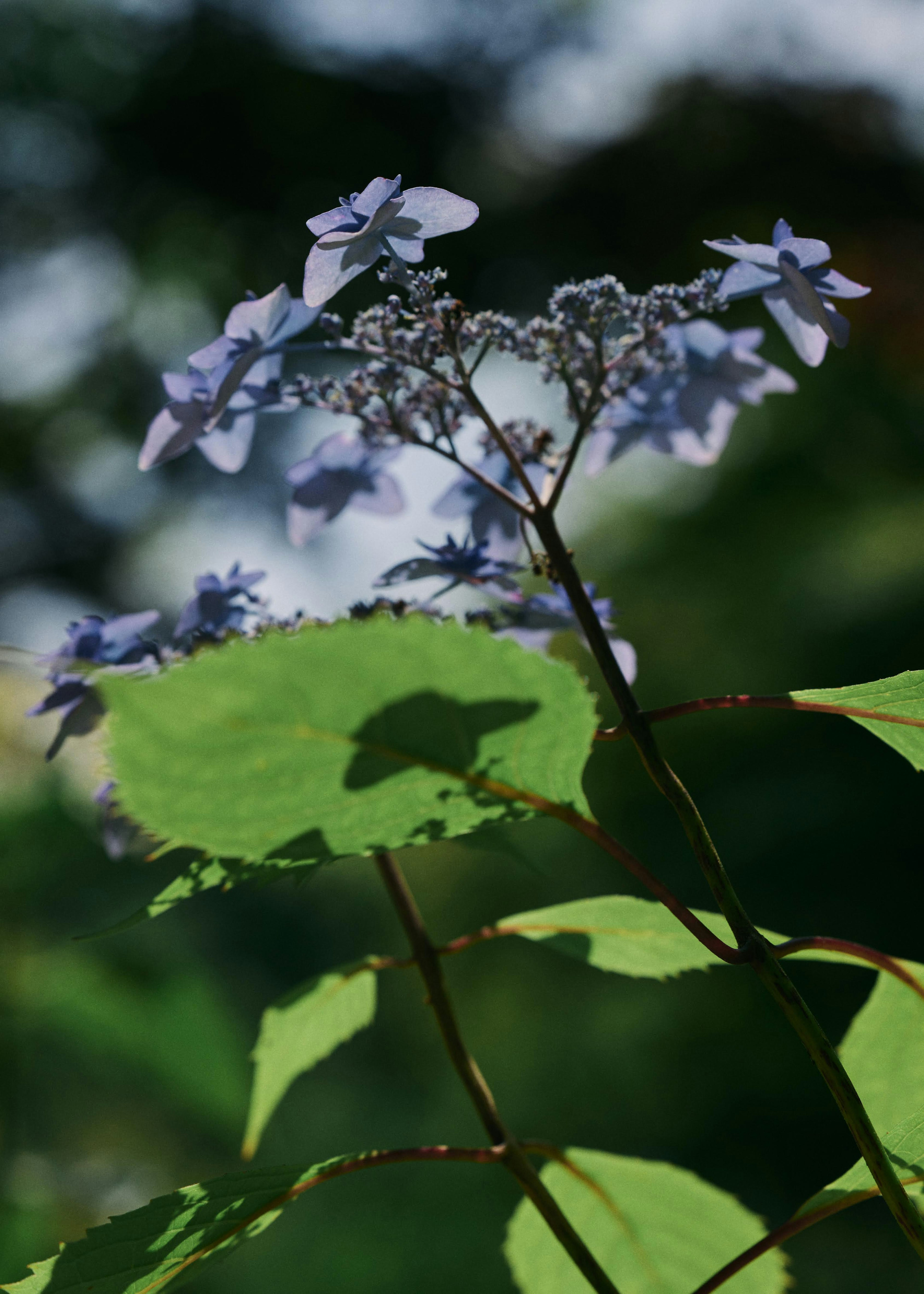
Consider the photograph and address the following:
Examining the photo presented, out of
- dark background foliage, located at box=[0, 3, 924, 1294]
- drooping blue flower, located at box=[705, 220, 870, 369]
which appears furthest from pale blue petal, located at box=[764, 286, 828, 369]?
dark background foliage, located at box=[0, 3, 924, 1294]

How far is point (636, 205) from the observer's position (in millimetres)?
2914

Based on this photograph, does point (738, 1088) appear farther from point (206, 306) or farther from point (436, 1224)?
point (206, 306)

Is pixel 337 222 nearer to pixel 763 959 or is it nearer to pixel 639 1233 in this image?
pixel 763 959

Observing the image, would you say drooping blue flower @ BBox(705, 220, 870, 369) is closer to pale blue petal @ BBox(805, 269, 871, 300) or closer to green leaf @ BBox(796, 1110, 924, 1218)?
pale blue petal @ BBox(805, 269, 871, 300)

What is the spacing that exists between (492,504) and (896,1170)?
27 centimetres

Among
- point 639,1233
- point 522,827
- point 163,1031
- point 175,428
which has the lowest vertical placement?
point 639,1233

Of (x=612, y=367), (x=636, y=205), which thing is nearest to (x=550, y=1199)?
(x=612, y=367)

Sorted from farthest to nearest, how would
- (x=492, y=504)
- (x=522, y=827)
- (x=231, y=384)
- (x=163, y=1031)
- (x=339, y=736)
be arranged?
(x=522, y=827)
(x=163, y=1031)
(x=492, y=504)
(x=231, y=384)
(x=339, y=736)

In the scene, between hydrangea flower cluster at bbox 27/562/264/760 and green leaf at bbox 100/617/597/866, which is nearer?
green leaf at bbox 100/617/597/866

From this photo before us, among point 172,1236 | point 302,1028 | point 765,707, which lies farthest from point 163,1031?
point 765,707

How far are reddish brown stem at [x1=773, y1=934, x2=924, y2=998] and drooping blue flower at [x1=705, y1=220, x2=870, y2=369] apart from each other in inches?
6.4

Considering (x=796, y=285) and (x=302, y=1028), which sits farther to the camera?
(x=302, y=1028)

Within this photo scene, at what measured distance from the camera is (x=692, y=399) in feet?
1.23

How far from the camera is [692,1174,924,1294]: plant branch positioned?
0.25 m
